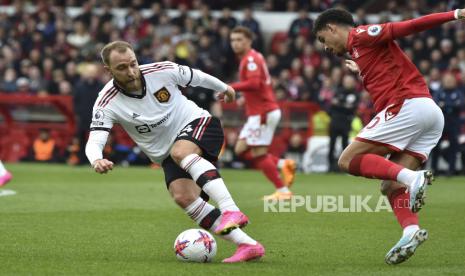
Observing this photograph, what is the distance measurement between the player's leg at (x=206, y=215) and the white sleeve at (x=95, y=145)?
70 cm

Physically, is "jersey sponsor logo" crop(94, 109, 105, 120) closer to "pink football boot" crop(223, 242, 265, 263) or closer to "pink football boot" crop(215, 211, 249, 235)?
"pink football boot" crop(215, 211, 249, 235)

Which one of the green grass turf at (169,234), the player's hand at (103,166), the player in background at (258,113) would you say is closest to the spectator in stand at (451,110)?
the green grass turf at (169,234)

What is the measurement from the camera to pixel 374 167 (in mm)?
7363

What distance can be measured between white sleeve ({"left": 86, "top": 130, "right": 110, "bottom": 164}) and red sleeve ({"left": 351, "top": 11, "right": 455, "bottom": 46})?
2261 mm

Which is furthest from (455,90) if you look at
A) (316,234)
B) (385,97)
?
→ (385,97)

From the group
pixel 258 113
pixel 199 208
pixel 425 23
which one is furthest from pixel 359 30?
pixel 258 113

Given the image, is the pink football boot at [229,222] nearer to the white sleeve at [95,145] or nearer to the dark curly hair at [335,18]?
the white sleeve at [95,145]

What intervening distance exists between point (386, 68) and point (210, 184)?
5.91 ft

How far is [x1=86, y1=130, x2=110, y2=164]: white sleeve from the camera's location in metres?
7.24

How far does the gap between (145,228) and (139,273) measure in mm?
3100

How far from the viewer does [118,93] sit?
25.3ft

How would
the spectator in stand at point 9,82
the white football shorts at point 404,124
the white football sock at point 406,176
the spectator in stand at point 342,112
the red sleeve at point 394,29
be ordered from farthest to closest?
the spectator in stand at point 9,82 < the spectator in stand at point 342,112 < the white football shorts at point 404,124 < the white football sock at point 406,176 < the red sleeve at point 394,29

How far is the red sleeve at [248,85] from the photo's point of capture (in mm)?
13302

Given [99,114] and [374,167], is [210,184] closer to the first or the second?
[99,114]
